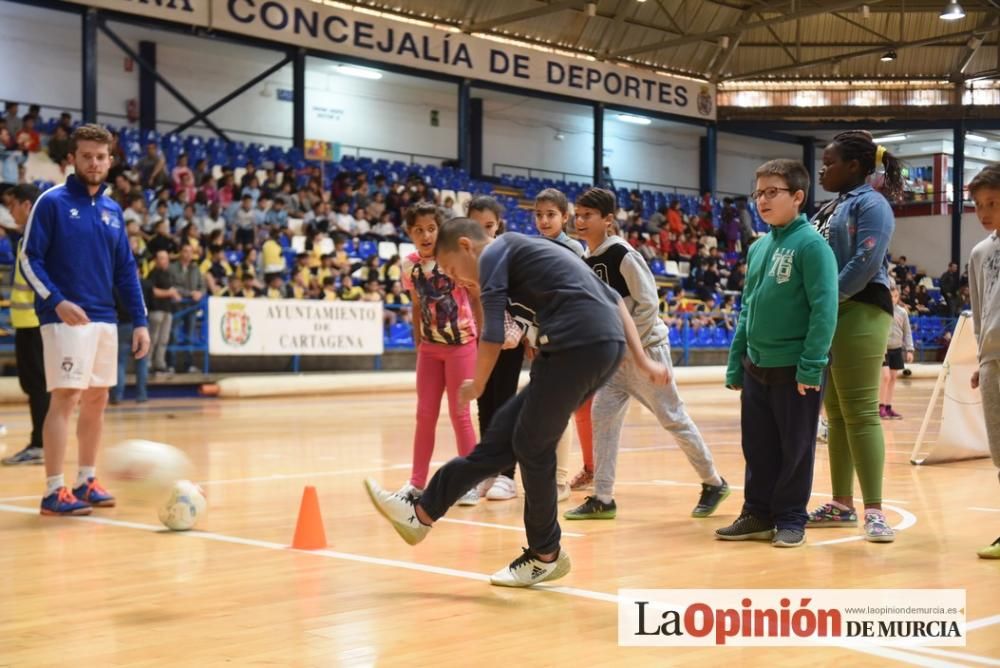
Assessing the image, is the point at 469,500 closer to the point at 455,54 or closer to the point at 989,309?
the point at 989,309

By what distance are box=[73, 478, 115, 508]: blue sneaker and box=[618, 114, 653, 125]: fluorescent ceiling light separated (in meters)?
29.6

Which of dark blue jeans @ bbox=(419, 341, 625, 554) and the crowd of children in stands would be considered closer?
dark blue jeans @ bbox=(419, 341, 625, 554)

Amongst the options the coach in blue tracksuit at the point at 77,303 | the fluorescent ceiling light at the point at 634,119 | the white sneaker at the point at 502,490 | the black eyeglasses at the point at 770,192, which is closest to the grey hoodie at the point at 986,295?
the black eyeglasses at the point at 770,192

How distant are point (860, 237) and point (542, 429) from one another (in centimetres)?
214

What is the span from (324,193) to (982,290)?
1914cm

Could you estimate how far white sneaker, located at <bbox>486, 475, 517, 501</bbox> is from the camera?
22.6 ft

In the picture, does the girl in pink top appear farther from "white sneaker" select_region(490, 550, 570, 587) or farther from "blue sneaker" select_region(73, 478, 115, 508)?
"white sneaker" select_region(490, 550, 570, 587)

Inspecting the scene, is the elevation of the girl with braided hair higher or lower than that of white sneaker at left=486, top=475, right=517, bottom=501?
higher

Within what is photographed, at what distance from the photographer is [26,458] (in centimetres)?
880

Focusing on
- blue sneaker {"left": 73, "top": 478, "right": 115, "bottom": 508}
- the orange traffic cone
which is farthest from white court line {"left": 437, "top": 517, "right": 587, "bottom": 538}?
blue sneaker {"left": 73, "top": 478, "right": 115, "bottom": 508}

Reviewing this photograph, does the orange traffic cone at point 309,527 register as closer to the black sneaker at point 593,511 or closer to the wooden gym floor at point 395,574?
the wooden gym floor at point 395,574

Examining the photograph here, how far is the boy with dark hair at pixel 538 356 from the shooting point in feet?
14.4

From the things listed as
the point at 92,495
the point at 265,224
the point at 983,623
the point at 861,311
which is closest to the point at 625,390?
the point at 861,311

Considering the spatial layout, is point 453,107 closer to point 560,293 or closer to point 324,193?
point 324,193
